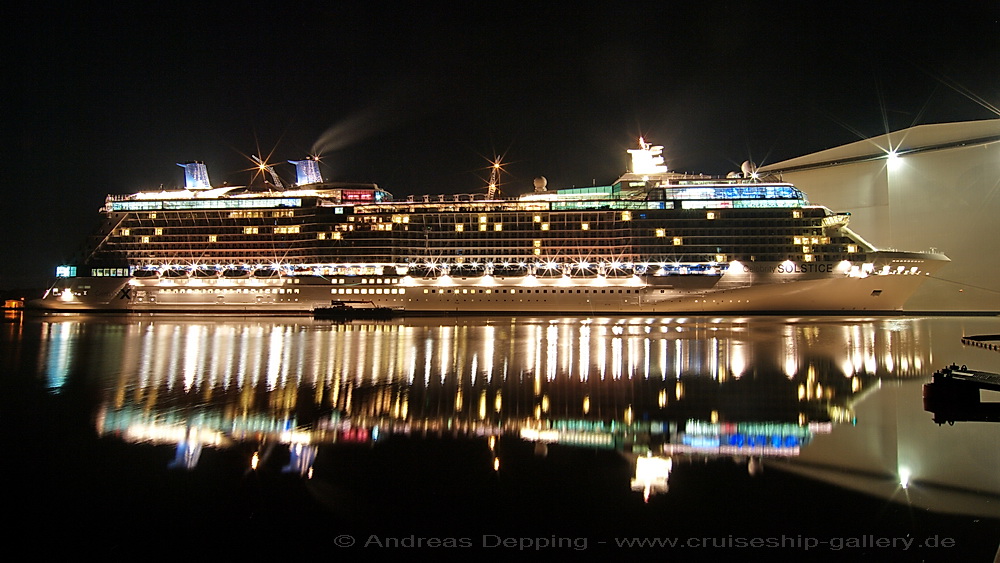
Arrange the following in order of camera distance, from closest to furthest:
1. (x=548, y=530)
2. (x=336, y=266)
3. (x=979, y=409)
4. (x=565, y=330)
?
(x=548, y=530)
(x=979, y=409)
(x=565, y=330)
(x=336, y=266)

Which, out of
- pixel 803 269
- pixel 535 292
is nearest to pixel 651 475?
pixel 535 292

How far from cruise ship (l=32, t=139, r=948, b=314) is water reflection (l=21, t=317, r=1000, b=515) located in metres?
16.5

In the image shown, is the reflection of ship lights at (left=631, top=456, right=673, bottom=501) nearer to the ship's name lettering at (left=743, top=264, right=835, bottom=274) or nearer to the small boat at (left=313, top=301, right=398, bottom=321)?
the small boat at (left=313, top=301, right=398, bottom=321)

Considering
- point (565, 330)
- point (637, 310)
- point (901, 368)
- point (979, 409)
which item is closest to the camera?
point (979, 409)

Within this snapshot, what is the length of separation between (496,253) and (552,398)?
98.6 feet

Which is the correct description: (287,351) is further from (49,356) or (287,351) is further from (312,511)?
(312,511)

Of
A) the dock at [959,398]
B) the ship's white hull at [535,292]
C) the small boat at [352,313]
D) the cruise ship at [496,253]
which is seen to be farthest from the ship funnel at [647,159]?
the dock at [959,398]

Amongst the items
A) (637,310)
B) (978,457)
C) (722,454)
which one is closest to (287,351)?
(722,454)

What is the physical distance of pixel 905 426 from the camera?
9.62 m

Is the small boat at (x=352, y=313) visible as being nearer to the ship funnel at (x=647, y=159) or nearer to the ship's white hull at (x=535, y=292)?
the ship's white hull at (x=535, y=292)

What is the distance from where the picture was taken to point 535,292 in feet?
128

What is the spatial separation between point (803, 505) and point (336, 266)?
38046mm

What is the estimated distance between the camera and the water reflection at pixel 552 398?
26.5 feet

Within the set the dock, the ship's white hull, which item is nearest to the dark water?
the dock
